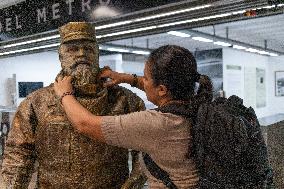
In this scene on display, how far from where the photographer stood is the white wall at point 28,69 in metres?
10.9

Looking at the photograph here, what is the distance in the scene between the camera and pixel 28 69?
37.7 feet

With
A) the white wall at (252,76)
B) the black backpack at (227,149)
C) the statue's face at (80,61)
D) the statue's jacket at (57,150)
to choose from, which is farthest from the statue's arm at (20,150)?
the white wall at (252,76)

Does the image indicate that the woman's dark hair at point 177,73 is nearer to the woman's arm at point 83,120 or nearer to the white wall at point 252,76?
the woman's arm at point 83,120

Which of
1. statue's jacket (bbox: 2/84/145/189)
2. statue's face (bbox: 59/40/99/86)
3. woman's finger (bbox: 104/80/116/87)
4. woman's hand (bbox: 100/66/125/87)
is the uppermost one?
statue's face (bbox: 59/40/99/86)

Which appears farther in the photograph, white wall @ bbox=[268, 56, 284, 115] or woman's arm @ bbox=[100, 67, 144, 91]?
white wall @ bbox=[268, 56, 284, 115]

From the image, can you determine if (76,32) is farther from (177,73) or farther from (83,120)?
(177,73)

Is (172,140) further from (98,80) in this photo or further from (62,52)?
(62,52)

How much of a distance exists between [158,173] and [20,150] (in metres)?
1.07

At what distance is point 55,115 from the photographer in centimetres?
227

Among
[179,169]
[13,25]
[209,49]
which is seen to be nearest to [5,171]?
[179,169]

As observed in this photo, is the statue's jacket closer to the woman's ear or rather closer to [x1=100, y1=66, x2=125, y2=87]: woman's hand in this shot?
[x1=100, y1=66, x2=125, y2=87]: woman's hand

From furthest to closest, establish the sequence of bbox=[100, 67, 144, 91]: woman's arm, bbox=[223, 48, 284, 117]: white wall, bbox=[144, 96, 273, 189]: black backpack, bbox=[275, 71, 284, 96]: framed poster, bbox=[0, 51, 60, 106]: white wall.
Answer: bbox=[275, 71, 284, 96]: framed poster → bbox=[223, 48, 284, 117]: white wall → bbox=[0, 51, 60, 106]: white wall → bbox=[100, 67, 144, 91]: woman's arm → bbox=[144, 96, 273, 189]: black backpack

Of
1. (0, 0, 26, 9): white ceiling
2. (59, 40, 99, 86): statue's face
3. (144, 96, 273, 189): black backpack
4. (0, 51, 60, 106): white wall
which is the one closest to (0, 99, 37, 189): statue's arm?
Result: (59, 40, 99, 86): statue's face

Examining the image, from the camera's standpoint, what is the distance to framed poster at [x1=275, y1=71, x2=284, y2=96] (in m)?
15.2
